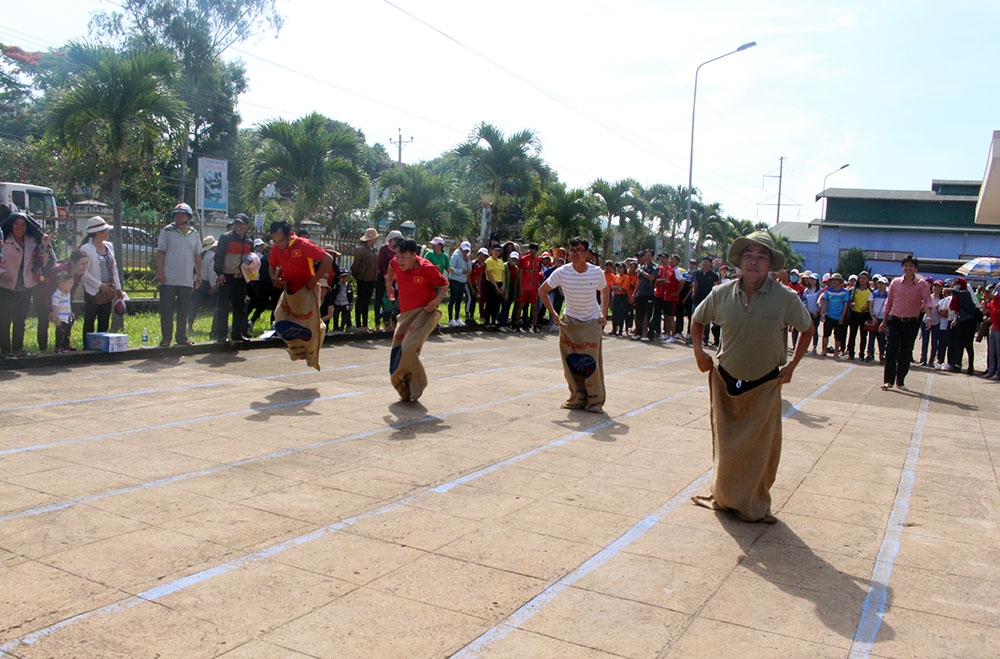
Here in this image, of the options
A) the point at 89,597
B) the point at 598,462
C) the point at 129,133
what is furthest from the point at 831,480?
the point at 129,133

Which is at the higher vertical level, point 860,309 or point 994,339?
point 860,309

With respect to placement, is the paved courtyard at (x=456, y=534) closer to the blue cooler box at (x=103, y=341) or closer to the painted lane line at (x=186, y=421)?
the painted lane line at (x=186, y=421)

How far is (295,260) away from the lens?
10148 millimetres

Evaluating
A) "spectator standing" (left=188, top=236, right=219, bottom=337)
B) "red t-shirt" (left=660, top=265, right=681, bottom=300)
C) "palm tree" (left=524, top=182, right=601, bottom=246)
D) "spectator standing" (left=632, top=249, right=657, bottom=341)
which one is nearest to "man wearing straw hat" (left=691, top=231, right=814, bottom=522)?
"spectator standing" (left=188, top=236, right=219, bottom=337)

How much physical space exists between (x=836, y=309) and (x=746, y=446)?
14.5 metres

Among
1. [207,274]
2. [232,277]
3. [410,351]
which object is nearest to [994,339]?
[410,351]

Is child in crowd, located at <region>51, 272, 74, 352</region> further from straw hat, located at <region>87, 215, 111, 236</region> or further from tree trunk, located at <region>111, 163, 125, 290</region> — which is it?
tree trunk, located at <region>111, 163, 125, 290</region>

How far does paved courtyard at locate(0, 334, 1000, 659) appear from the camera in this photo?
371 cm

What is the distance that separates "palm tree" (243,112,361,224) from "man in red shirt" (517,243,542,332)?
555 cm

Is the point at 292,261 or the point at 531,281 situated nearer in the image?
the point at 292,261

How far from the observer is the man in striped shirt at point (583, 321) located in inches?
367

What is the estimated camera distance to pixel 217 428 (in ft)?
24.7

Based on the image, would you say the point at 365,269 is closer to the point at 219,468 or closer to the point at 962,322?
the point at 219,468

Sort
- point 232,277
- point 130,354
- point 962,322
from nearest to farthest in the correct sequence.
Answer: point 130,354 → point 232,277 → point 962,322
